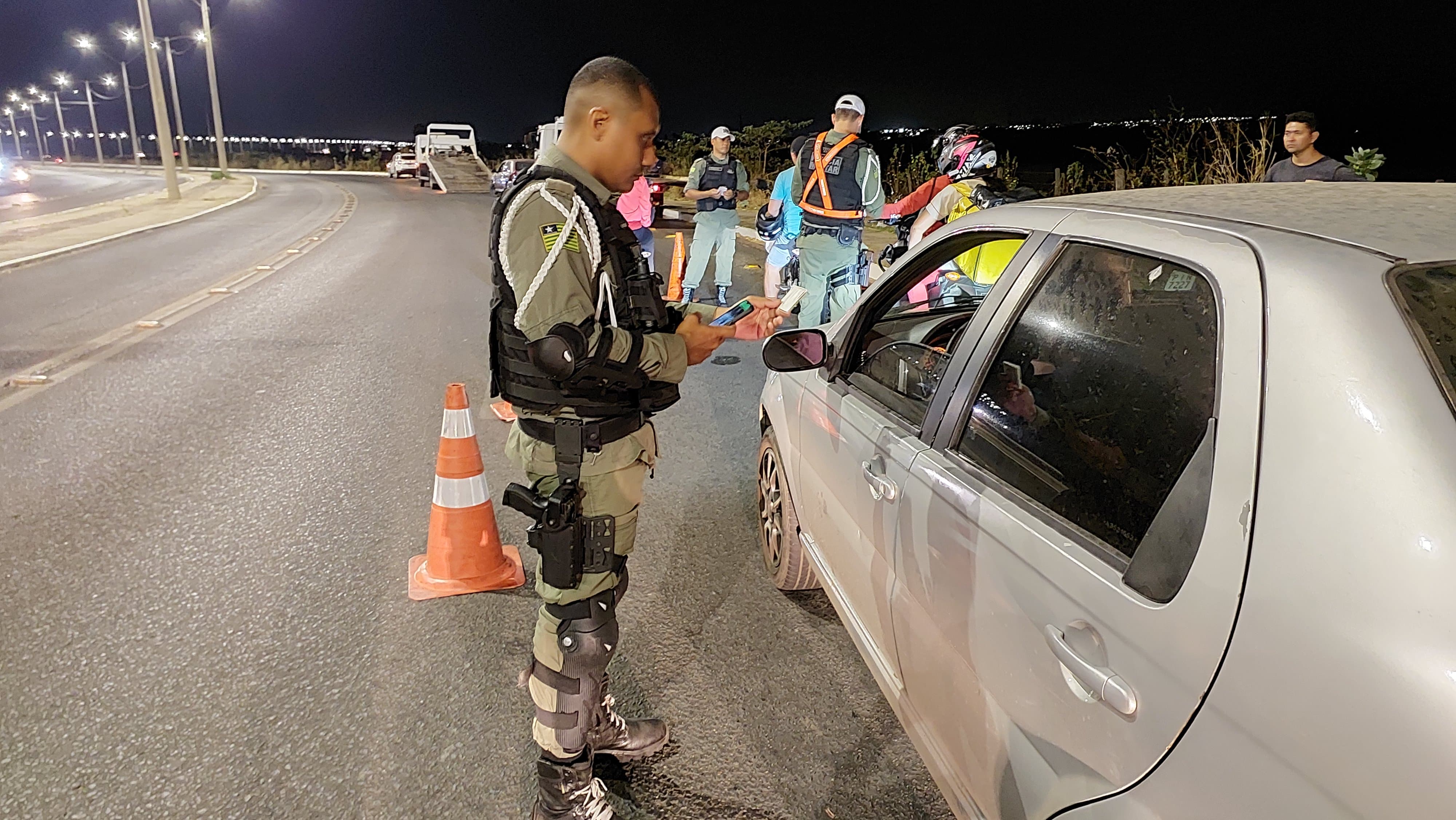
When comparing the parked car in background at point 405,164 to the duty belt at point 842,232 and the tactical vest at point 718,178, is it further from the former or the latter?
the duty belt at point 842,232

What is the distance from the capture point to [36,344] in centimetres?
718

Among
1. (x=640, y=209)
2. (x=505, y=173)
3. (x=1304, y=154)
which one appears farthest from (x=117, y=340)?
(x=505, y=173)

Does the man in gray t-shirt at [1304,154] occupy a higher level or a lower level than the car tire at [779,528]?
higher

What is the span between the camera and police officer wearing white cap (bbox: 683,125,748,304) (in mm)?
9414

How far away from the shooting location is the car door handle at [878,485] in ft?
6.68

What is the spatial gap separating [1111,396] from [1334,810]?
0.85 meters

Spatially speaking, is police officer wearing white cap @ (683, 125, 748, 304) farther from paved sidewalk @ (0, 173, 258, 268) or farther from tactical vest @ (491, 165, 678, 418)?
paved sidewalk @ (0, 173, 258, 268)

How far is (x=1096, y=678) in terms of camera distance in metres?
1.30

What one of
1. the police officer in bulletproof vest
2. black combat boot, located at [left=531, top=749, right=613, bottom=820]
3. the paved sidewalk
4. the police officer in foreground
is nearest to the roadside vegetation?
the police officer in bulletproof vest

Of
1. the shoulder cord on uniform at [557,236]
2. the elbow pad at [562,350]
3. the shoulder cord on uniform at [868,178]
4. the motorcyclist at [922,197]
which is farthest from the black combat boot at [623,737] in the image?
the shoulder cord on uniform at [868,178]

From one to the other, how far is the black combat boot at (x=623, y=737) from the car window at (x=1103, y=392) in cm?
127

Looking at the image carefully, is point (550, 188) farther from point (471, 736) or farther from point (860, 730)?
point (860, 730)

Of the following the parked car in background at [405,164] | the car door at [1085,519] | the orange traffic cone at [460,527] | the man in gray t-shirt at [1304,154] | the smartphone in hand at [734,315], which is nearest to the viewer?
the car door at [1085,519]

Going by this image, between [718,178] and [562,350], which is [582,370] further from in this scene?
[718,178]
